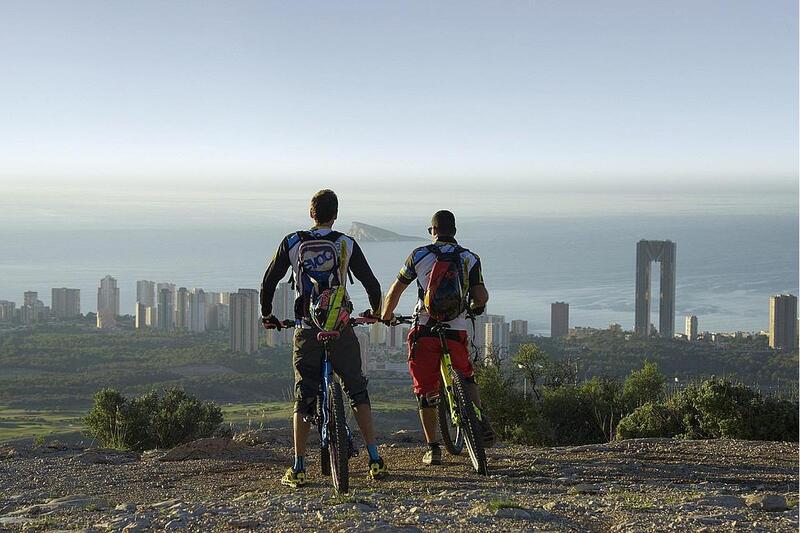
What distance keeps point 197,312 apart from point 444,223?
5563 centimetres

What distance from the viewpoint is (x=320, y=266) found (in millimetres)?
6180

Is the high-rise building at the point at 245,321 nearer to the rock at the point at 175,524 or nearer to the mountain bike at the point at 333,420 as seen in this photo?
the mountain bike at the point at 333,420

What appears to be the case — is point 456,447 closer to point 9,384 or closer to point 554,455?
point 554,455

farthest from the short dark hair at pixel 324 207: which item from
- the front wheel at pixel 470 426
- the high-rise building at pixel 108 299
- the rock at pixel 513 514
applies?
the high-rise building at pixel 108 299

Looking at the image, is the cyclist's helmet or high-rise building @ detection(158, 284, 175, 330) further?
high-rise building @ detection(158, 284, 175, 330)

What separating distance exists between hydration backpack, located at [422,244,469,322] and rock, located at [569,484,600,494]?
149 centimetres

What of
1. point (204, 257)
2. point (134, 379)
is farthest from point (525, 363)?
point (204, 257)

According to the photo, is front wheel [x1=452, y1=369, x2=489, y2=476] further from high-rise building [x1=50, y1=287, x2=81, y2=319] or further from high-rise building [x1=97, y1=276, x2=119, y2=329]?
high-rise building [x1=50, y1=287, x2=81, y2=319]

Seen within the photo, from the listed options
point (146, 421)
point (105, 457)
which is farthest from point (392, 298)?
point (146, 421)

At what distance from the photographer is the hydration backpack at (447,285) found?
6723mm

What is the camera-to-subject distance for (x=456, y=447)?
732cm

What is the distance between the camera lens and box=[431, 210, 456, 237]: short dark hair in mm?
6867

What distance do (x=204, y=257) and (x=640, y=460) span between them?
109 metres

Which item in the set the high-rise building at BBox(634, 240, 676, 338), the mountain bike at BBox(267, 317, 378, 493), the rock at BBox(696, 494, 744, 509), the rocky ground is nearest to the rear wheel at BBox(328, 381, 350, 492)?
the mountain bike at BBox(267, 317, 378, 493)
